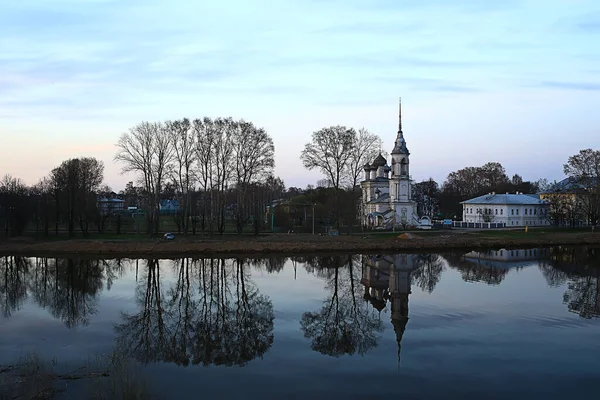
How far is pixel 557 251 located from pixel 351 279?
26096 millimetres

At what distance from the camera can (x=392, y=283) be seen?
31.8 metres

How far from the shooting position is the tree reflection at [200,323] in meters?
17.9

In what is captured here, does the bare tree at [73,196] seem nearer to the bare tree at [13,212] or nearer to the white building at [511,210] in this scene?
the bare tree at [13,212]

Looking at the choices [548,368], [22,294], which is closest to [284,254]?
[22,294]

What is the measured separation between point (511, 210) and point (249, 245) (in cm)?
4767

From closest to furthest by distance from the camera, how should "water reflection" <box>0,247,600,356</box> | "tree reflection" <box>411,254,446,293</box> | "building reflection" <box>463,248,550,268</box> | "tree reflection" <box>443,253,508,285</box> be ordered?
1. "water reflection" <box>0,247,600,356</box>
2. "tree reflection" <box>411,254,446,293</box>
3. "tree reflection" <box>443,253,508,285</box>
4. "building reflection" <box>463,248,550,268</box>

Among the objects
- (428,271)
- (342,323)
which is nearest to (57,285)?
(342,323)

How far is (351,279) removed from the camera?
33.6m

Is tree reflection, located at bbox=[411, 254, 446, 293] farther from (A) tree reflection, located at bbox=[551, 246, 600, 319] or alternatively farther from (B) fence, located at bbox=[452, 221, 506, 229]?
(B) fence, located at bbox=[452, 221, 506, 229]

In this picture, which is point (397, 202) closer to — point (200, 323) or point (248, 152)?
point (248, 152)

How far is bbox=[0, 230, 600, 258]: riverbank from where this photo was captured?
150ft

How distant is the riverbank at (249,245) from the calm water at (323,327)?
7.07 metres

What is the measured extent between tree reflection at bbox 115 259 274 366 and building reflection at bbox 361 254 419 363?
5.15 metres

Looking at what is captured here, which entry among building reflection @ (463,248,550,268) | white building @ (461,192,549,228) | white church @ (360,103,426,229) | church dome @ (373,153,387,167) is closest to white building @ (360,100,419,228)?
white church @ (360,103,426,229)
